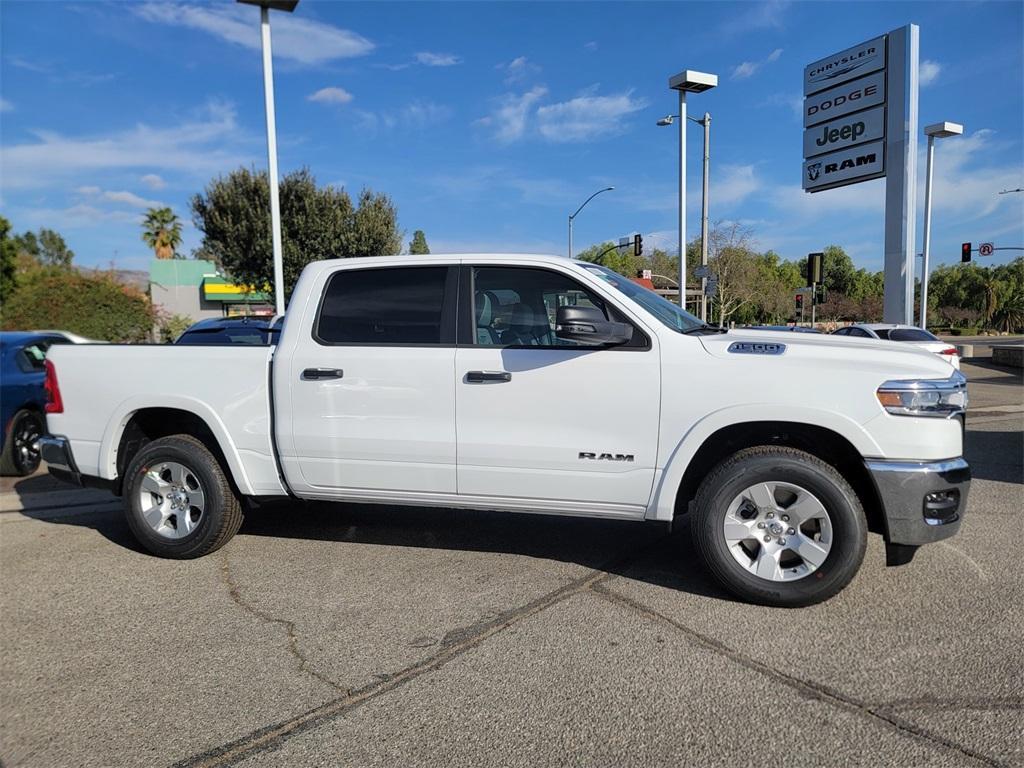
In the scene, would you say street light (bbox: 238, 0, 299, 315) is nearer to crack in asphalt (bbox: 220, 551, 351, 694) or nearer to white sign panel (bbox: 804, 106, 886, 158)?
crack in asphalt (bbox: 220, 551, 351, 694)

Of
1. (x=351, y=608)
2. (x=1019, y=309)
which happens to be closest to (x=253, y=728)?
(x=351, y=608)

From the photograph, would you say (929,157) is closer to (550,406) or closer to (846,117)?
(846,117)

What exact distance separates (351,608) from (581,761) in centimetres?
177

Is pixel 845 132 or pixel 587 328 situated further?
pixel 845 132

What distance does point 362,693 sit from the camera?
9.89 feet

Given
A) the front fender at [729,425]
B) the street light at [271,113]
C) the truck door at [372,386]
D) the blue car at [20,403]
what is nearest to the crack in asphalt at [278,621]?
the truck door at [372,386]

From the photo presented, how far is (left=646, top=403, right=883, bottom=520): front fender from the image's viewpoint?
3.62m

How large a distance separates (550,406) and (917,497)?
75.5 inches

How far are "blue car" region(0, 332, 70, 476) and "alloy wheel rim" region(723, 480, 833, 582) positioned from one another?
288 inches

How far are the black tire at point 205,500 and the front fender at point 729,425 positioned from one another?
2.76m

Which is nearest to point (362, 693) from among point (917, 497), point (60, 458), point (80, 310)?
point (917, 497)

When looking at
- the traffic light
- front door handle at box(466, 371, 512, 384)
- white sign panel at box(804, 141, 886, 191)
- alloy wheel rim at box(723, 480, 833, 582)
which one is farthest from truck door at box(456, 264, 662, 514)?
the traffic light

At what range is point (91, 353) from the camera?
4.99m

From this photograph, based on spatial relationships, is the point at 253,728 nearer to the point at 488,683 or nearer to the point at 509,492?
the point at 488,683
